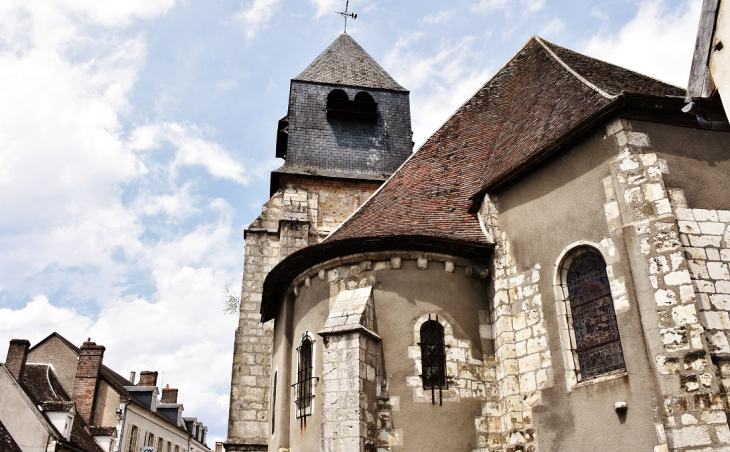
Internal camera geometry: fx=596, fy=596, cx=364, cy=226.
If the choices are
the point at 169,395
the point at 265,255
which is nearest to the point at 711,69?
the point at 265,255

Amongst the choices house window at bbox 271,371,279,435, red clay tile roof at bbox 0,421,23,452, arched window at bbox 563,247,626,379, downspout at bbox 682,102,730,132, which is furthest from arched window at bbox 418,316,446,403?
red clay tile roof at bbox 0,421,23,452

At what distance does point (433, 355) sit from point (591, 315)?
227 centimetres

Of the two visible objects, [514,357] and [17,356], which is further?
[17,356]

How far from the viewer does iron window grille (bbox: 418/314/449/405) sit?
27.3 feet

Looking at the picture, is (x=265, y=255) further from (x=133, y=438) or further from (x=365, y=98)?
(x=133, y=438)

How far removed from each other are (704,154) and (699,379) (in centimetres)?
290

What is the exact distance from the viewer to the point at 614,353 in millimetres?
7047

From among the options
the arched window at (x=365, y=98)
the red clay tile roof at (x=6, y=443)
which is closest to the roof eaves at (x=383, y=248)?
the red clay tile roof at (x=6, y=443)

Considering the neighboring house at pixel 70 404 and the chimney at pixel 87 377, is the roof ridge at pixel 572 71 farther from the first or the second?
the chimney at pixel 87 377

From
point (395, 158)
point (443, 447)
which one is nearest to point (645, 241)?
point (443, 447)

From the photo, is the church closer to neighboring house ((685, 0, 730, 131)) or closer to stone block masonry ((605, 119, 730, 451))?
stone block masonry ((605, 119, 730, 451))

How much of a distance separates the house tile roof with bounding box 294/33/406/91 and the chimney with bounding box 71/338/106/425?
1099 cm

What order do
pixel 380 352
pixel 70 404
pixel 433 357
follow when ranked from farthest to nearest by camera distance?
pixel 70 404 < pixel 433 357 < pixel 380 352

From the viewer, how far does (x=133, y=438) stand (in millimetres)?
20453
